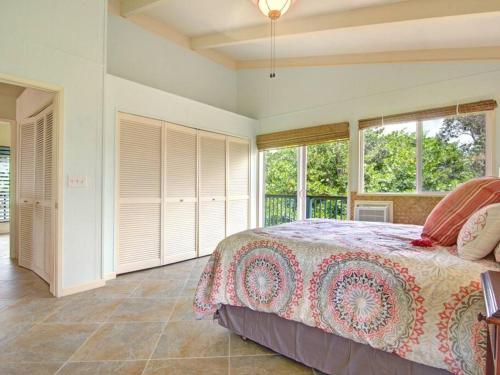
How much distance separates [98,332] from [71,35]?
2.56m

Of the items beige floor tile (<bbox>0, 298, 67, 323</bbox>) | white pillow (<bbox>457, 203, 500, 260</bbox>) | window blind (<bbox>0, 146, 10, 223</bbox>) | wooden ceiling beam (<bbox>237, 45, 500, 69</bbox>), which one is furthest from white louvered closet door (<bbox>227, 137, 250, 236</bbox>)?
window blind (<bbox>0, 146, 10, 223</bbox>)

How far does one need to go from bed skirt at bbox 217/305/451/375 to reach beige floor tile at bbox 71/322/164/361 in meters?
0.48

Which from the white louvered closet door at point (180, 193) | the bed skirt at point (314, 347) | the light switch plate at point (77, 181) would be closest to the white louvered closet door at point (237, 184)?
the white louvered closet door at point (180, 193)

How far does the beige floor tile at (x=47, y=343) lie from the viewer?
164 cm

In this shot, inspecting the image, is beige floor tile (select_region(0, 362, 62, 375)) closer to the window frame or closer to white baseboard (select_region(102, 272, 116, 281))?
white baseboard (select_region(102, 272, 116, 281))

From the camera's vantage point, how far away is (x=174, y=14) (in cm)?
348

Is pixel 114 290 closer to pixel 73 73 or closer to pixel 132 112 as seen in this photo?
pixel 132 112

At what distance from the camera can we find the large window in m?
3.01

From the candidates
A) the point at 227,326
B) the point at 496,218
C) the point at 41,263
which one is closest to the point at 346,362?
the point at 227,326

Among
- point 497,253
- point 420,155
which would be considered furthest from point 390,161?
point 497,253

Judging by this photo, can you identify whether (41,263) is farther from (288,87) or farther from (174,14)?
(288,87)

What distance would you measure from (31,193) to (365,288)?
142 inches

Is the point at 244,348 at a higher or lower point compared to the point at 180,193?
lower

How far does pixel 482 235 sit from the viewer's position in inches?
48.7
